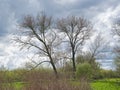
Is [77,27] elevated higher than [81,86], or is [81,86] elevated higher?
[77,27]

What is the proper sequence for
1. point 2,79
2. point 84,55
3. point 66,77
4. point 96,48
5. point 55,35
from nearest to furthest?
point 2,79
point 66,77
point 55,35
point 84,55
point 96,48

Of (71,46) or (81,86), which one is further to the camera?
(71,46)

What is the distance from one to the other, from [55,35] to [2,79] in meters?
38.9

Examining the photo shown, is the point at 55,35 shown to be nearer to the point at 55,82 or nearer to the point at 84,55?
the point at 84,55

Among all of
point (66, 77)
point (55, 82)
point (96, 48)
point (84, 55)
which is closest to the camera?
point (55, 82)

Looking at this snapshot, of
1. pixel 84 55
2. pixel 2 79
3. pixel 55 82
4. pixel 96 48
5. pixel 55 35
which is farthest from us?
pixel 96 48

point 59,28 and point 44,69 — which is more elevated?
point 59,28

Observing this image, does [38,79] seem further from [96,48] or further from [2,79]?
[96,48]

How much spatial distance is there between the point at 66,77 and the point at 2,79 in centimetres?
331

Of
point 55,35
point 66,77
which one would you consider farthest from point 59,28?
point 66,77

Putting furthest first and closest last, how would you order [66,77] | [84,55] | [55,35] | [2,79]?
1. [84,55]
2. [55,35]
3. [66,77]
4. [2,79]

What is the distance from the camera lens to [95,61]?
61375 millimetres

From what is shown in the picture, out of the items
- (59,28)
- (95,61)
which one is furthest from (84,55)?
(59,28)

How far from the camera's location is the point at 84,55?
59094 millimetres
